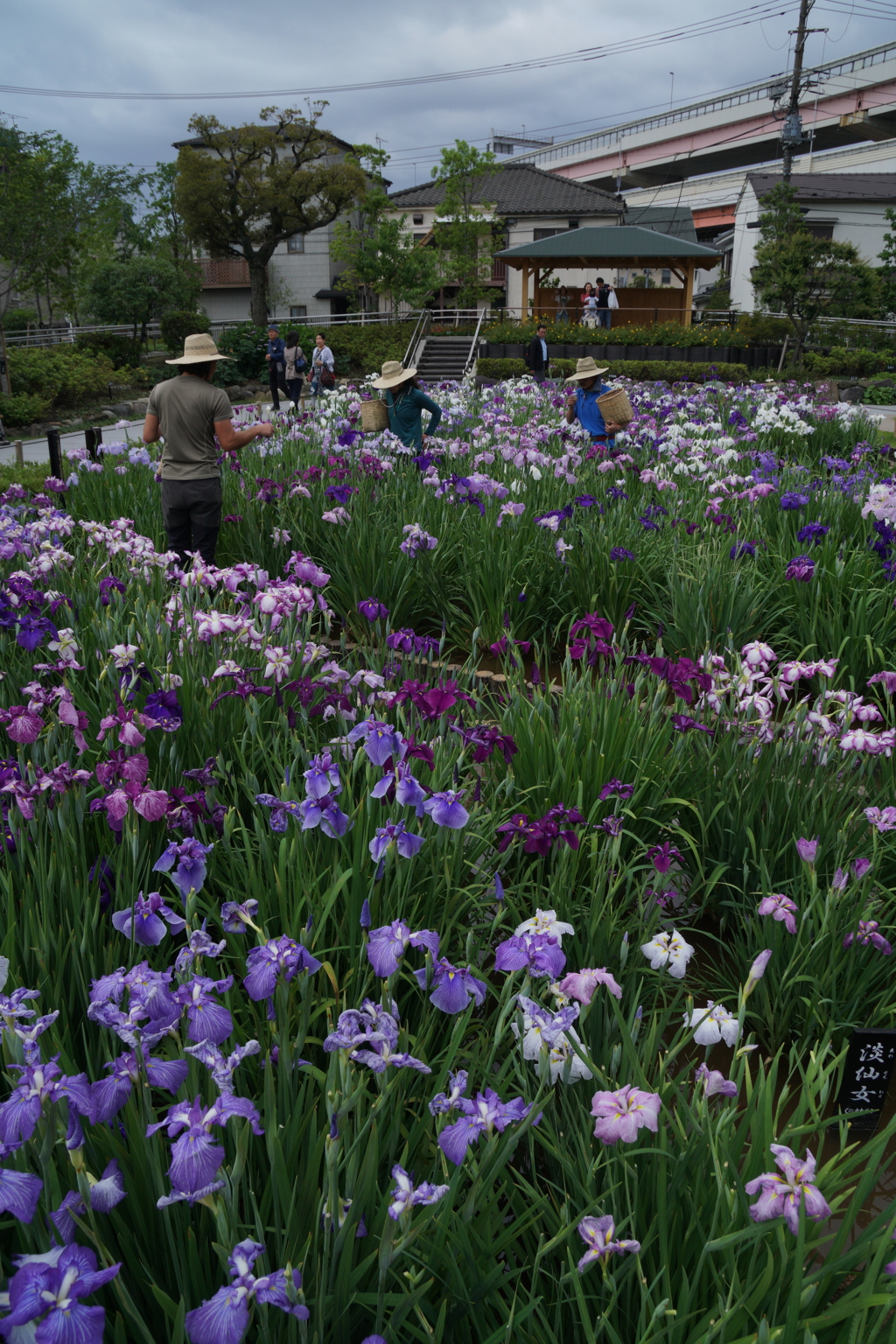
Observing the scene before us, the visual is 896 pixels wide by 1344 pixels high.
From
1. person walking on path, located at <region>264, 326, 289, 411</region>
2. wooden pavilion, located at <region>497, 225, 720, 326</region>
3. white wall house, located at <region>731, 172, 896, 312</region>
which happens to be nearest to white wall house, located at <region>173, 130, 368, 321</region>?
wooden pavilion, located at <region>497, 225, 720, 326</region>

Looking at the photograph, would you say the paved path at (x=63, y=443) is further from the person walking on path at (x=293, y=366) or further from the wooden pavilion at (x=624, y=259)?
the wooden pavilion at (x=624, y=259)

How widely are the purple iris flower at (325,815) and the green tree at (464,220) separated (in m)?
40.1

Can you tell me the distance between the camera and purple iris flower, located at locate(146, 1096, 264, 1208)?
1.01m

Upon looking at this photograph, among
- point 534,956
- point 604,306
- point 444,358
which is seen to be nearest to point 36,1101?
point 534,956

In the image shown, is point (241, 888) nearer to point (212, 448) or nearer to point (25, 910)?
point (25, 910)

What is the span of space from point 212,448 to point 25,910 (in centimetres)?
406

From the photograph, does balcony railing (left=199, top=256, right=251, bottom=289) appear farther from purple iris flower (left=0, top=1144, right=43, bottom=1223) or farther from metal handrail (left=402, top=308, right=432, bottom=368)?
purple iris flower (left=0, top=1144, right=43, bottom=1223)

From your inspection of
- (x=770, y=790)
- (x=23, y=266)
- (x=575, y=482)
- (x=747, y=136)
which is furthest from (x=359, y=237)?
(x=770, y=790)

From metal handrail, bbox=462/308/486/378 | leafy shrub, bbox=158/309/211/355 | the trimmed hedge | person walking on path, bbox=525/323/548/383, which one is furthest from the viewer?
leafy shrub, bbox=158/309/211/355

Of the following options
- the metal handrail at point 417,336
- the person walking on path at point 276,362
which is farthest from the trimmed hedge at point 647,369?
the person walking on path at point 276,362

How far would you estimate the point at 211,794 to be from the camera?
2383mm

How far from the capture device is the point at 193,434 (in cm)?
529

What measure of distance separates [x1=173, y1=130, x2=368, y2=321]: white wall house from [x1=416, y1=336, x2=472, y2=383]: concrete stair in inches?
771

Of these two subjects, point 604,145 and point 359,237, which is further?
point 604,145
